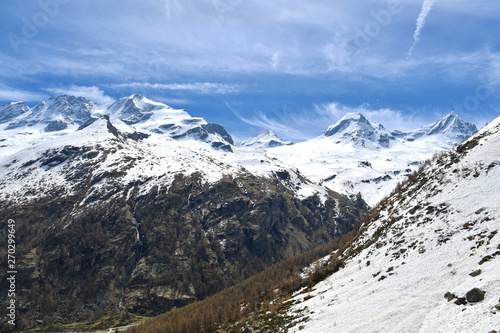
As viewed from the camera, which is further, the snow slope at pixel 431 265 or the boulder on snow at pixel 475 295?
the snow slope at pixel 431 265

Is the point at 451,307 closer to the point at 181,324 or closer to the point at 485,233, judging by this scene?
the point at 485,233

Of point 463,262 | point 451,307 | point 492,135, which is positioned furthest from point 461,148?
point 451,307

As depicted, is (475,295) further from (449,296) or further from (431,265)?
(431,265)

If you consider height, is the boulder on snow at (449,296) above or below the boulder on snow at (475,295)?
below

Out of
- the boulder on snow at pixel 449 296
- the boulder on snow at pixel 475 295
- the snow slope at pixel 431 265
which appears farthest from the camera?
the boulder on snow at pixel 449 296

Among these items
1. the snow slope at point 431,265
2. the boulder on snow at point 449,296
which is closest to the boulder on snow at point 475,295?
the snow slope at point 431,265

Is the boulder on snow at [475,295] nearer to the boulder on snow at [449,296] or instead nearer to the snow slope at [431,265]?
the snow slope at [431,265]

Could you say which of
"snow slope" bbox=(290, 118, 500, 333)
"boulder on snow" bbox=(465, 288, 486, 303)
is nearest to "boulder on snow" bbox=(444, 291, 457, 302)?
"snow slope" bbox=(290, 118, 500, 333)

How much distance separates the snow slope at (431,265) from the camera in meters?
26.1

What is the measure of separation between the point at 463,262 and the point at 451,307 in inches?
333

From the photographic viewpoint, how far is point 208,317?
109125 mm

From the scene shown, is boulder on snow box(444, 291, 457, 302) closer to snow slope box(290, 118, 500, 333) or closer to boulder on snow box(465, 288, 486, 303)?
snow slope box(290, 118, 500, 333)

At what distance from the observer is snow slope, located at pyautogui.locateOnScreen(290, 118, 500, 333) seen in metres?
26.1

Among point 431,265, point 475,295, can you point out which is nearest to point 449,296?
point 475,295
